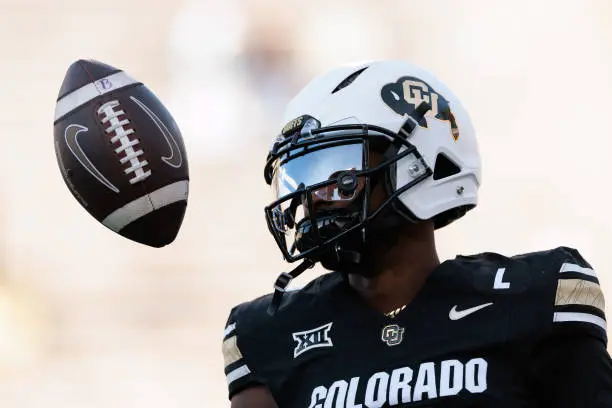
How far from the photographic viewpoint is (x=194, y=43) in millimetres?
7254

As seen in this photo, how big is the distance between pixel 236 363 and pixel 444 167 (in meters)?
0.50

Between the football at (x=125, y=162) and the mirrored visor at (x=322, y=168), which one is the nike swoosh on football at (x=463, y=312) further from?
the football at (x=125, y=162)

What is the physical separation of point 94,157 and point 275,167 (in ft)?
1.39

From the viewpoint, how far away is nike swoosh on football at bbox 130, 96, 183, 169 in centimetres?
234

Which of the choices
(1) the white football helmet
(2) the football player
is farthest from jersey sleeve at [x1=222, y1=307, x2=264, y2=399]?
(1) the white football helmet

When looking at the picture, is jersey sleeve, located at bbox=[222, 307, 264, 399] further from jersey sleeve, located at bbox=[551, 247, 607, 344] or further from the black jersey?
jersey sleeve, located at bbox=[551, 247, 607, 344]

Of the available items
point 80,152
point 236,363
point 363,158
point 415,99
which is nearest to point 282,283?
point 236,363

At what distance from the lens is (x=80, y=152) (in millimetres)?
2318

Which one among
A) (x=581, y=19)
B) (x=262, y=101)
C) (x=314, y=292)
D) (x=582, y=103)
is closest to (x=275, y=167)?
(x=314, y=292)

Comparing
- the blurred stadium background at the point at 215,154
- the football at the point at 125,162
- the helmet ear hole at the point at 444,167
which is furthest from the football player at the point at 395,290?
the blurred stadium background at the point at 215,154

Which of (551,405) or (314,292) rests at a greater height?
(314,292)

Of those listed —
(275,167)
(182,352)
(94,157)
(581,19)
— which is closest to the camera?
(275,167)

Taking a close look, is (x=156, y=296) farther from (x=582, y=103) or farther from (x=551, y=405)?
(x=551, y=405)

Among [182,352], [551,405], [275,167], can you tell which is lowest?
[182,352]
